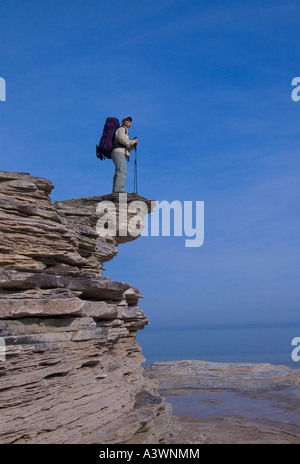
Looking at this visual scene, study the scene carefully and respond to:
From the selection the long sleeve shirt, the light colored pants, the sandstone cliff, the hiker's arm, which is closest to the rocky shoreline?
the sandstone cliff

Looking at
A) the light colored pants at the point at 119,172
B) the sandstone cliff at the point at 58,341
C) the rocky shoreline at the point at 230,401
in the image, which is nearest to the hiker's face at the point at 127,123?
the light colored pants at the point at 119,172

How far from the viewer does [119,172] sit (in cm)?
2334

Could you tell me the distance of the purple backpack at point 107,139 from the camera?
23.7 metres

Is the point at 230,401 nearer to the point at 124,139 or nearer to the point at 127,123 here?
the point at 124,139

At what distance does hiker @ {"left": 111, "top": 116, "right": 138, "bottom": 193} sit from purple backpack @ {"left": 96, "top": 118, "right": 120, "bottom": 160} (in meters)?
0.27

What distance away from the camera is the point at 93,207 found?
22.2 m

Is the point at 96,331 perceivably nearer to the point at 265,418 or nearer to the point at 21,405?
the point at 21,405

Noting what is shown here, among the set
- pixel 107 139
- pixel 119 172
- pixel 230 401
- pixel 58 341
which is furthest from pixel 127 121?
pixel 230 401

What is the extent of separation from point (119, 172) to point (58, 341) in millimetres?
11038

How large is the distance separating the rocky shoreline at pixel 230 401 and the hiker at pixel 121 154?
1167cm

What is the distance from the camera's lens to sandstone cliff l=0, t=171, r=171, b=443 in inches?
Answer: 504

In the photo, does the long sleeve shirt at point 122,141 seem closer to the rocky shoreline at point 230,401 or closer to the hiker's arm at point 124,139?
the hiker's arm at point 124,139

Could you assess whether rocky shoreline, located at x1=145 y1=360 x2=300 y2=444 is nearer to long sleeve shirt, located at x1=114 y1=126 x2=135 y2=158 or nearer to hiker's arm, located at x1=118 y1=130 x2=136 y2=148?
long sleeve shirt, located at x1=114 y1=126 x2=135 y2=158
